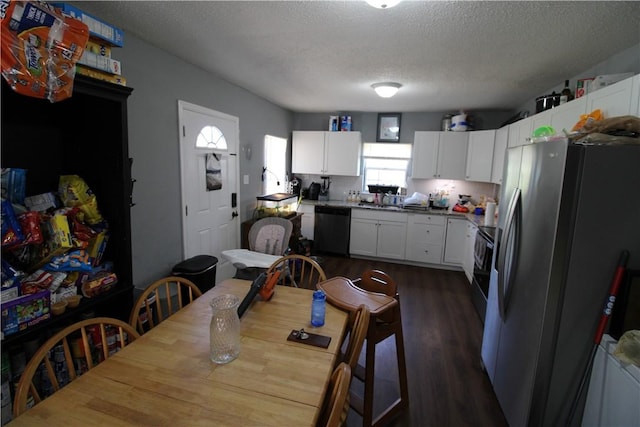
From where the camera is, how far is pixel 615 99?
1.87 metres

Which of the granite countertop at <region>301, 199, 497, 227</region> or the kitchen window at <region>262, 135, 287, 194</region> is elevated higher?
the kitchen window at <region>262, 135, 287, 194</region>

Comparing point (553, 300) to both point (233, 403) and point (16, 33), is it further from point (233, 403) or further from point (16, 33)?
point (16, 33)

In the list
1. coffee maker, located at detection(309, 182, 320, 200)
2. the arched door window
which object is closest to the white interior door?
the arched door window

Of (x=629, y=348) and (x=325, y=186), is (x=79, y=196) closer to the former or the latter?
(x=629, y=348)

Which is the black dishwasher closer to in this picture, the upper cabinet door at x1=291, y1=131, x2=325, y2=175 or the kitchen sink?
the kitchen sink

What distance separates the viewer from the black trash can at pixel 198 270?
8.92ft

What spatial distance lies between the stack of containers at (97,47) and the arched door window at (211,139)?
153cm

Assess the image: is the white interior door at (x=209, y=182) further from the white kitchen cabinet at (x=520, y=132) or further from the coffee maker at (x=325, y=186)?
the white kitchen cabinet at (x=520, y=132)

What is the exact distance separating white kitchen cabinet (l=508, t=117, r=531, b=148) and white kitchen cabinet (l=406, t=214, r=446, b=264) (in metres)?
1.40

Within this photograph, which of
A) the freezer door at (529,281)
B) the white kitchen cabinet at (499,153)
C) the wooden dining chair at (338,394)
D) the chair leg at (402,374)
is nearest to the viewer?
the wooden dining chair at (338,394)

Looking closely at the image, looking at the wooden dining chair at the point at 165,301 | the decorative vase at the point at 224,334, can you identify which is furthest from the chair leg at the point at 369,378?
the wooden dining chair at the point at 165,301

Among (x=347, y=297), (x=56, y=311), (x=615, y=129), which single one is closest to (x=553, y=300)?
(x=615, y=129)

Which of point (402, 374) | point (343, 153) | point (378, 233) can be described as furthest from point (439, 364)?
point (343, 153)

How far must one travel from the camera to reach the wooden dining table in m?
0.95
